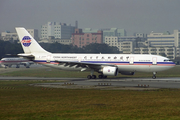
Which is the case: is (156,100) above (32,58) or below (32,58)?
below

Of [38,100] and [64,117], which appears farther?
[38,100]

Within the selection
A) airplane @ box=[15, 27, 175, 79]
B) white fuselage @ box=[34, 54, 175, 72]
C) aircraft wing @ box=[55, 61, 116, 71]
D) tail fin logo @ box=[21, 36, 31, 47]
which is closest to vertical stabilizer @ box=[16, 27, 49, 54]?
tail fin logo @ box=[21, 36, 31, 47]

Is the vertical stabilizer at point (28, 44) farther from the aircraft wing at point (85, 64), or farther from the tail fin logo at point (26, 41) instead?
the aircraft wing at point (85, 64)

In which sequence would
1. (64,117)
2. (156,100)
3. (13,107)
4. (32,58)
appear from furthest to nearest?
(32,58) < (156,100) < (13,107) < (64,117)

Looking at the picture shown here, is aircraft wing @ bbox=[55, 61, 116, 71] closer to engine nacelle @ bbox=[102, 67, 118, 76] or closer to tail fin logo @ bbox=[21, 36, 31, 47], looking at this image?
engine nacelle @ bbox=[102, 67, 118, 76]

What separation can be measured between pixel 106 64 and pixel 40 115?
34.5 m

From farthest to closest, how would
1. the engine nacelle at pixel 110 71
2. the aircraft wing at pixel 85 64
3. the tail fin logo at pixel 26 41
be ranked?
1. the tail fin logo at pixel 26 41
2. the aircraft wing at pixel 85 64
3. the engine nacelle at pixel 110 71

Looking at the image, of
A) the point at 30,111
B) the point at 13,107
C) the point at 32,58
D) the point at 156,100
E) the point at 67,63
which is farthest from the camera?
the point at 32,58

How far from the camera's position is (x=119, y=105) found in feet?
76.5

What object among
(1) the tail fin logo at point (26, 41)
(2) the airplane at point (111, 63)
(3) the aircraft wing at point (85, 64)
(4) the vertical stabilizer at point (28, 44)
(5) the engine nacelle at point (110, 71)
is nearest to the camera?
(5) the engine nacelle at point (110, 71)

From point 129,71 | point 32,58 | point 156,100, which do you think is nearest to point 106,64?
point 129,71

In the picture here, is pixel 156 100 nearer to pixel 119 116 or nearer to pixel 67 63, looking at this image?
pixel 119 116

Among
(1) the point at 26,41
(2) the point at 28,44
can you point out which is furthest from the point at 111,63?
(1) the point at 26,41

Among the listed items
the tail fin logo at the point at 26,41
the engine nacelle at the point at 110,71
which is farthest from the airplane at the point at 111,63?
the tail fin logo at the point at 26,41
